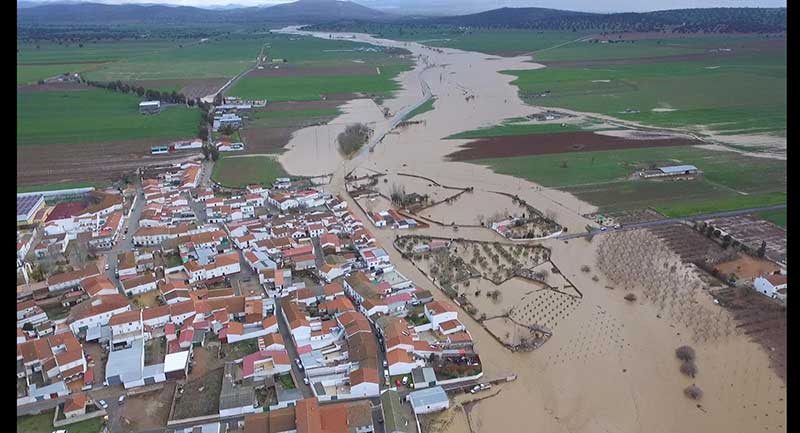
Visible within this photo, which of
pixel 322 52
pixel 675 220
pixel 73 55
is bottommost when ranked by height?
pixel 675 220

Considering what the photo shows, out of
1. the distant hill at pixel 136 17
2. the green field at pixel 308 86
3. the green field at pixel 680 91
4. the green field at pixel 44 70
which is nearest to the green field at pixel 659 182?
the green field at pixel 680 91

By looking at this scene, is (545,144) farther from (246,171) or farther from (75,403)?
(75,403)

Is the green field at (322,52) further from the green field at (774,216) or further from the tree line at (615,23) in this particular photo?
the green field at (774,216)

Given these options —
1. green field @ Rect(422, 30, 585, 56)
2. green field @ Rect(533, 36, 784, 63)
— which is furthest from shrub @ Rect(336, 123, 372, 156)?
green field @ Rect(422, 30, 585, 56)

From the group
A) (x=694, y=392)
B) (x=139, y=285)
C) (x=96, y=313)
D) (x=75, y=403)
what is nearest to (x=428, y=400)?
(x=694, y=392)

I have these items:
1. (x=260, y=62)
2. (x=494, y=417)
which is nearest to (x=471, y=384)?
(x=494, y=417)

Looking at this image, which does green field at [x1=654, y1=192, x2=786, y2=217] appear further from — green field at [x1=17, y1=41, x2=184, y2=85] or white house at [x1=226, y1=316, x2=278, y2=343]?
green field at [x1=17, y1=41, x2=184, y2=85]

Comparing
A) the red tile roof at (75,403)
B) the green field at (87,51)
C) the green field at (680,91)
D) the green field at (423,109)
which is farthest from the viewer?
the green field at (87,51)
